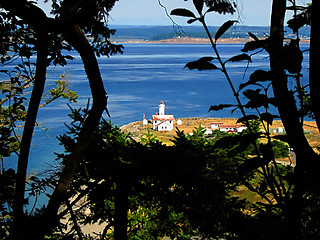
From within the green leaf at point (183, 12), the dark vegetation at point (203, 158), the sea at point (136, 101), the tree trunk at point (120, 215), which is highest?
the sea at point (136, 101)

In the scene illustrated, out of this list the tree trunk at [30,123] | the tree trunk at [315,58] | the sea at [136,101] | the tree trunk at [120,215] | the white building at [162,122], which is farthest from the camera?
the white building at [162,122]

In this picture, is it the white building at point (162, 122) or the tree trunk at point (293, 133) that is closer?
the tree trunk at point (293, 133)

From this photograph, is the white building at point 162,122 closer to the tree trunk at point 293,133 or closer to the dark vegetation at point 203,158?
the dark vegetation at point 203,158

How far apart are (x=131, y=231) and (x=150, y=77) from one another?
49597 mm

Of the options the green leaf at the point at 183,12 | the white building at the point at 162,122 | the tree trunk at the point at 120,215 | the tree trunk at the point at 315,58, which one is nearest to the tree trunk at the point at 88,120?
the tree trunk at the point at 120,215

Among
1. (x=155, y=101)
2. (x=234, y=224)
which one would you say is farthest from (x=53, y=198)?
(x=155, y=101)

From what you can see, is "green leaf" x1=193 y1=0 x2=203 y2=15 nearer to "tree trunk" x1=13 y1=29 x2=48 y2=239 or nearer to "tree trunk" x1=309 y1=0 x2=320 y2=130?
"tree trunk" x1=309 y1=0 x2=320 y2=130

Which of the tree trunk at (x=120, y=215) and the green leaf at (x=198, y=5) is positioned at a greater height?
the green leaf at (x=198, y=5)

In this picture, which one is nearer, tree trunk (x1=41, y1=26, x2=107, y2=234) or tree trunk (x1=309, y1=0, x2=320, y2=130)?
tree trunk (x1=309, y1=0, x2=320, y2=130)

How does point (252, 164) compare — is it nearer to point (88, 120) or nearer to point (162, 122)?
point (88, 120)

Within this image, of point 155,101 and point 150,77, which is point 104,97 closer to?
point 155,101

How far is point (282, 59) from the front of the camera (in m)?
0.91

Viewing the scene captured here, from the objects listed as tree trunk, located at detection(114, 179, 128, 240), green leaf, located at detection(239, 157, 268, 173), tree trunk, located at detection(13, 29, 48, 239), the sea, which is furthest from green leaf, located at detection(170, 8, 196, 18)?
the sea

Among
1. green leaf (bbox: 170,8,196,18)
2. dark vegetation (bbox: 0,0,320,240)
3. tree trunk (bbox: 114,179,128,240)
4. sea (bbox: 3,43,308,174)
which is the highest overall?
sea (bbox: 3,43,308,174)
